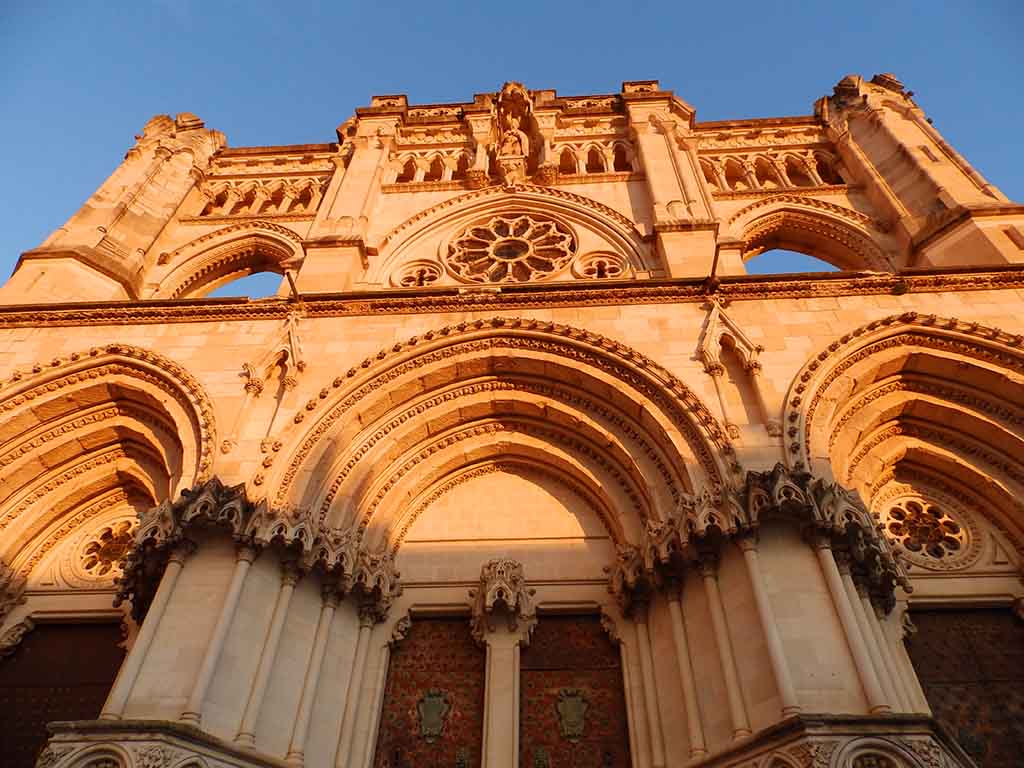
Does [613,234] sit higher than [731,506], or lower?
higher

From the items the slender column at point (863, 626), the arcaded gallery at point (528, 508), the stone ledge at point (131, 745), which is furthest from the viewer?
the arcaded gallery at point (528, 508)

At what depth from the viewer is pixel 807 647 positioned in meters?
6.73

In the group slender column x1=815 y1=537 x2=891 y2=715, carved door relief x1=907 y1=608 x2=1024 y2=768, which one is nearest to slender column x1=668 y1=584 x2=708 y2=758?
slender column x1=815 y1=537 x2=891 y2=715

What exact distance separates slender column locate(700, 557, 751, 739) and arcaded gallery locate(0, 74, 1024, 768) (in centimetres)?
3

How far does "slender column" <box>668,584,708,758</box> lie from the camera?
7.05m

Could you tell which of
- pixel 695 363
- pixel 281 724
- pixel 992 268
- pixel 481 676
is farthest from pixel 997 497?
pixel 281 724

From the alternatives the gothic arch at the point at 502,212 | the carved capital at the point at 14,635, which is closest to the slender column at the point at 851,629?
the gothic arch at the point at 502,212

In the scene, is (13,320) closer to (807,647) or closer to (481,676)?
(481,676)

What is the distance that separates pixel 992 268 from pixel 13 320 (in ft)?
49.0

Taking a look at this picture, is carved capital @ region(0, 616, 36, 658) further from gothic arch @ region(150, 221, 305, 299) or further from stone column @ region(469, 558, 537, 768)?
gothic arch @ region(150, 221, 305, 299)

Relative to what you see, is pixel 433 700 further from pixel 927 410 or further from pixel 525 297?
pixel 927 410

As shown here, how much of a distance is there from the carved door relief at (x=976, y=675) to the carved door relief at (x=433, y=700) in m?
5.10

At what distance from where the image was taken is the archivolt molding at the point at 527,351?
344 inches

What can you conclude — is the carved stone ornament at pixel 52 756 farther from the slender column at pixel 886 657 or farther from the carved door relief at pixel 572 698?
the slender column at pixel 886 657
